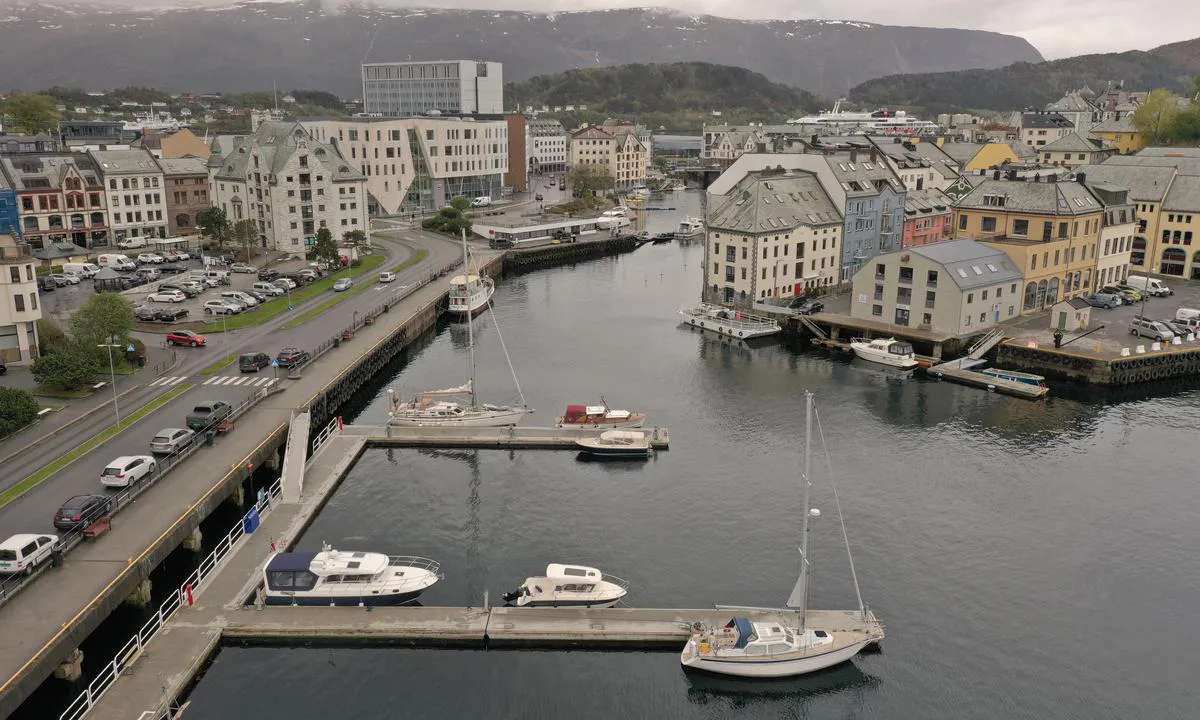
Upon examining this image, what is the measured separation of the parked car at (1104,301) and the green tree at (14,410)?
9205cm

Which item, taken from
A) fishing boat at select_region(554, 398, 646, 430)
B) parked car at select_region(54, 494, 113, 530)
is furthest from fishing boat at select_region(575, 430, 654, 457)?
parked car at select_region(54, 494, 113, 530)

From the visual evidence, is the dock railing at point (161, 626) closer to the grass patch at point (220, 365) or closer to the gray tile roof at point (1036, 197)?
the grass patch at point (220, 365)

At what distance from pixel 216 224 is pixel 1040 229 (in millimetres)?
94730

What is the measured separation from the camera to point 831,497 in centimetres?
5094

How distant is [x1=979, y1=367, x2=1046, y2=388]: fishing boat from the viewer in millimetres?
70250

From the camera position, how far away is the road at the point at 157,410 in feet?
140

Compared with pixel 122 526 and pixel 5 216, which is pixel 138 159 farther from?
pixel 122 526

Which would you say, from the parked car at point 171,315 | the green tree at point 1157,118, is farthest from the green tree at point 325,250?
the green tree at point 1157,118

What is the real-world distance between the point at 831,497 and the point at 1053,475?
15.1m

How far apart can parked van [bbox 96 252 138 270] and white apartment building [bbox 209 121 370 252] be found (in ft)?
59.1

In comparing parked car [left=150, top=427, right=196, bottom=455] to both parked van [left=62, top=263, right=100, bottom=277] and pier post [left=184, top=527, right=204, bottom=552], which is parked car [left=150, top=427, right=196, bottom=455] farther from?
parked van [left=62, top=263, right=100, bottom=277]

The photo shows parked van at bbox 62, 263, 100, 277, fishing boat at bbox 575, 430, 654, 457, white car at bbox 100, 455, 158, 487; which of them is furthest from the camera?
parked van at bbox 62, 263, 100, 277

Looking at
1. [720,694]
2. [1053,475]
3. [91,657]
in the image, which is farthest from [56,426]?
[1053,475]

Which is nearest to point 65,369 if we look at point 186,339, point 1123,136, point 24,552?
point 186,339
